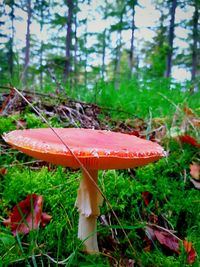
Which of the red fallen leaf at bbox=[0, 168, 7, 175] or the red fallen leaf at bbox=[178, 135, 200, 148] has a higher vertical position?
the red fallen leaf at bbox=[178, 135, 200, 148]

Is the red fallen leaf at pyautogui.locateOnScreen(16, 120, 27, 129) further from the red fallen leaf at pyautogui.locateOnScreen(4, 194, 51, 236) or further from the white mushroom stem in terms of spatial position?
the white mushroom stem

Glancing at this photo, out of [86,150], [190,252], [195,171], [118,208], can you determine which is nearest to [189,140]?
[195,171]

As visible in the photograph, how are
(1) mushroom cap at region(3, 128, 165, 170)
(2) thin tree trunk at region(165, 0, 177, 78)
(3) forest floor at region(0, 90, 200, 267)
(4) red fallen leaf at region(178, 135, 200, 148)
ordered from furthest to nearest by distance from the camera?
(2) thin tree trunk at region(165, 0, 177, 78) → (4) red fallen leaf at region(178, 135, 200, 148) → (3) forest floor at region(0, 90, 200, 267) → (1) mushroom cap at region(3, 128, 165, 170)

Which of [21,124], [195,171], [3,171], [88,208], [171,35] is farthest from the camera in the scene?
[171,35]

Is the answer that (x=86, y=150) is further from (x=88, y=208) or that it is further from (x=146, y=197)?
(x=146, y=197)

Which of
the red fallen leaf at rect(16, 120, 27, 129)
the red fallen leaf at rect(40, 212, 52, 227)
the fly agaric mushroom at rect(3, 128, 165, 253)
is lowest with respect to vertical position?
the red fallen leaf at rect(40, 212, 52, 227)

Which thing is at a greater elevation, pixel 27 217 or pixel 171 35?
pixel 171 35

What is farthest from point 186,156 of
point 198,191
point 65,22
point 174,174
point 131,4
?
point 131,4

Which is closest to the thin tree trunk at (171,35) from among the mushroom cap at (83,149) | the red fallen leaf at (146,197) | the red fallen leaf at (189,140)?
the red fallen leaf at (189,140)

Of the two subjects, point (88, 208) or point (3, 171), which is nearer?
point (88, 208)

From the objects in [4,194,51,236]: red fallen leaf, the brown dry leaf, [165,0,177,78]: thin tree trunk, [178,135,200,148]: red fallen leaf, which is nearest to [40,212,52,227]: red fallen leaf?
[4,194,51,236]: red fallen leaf
